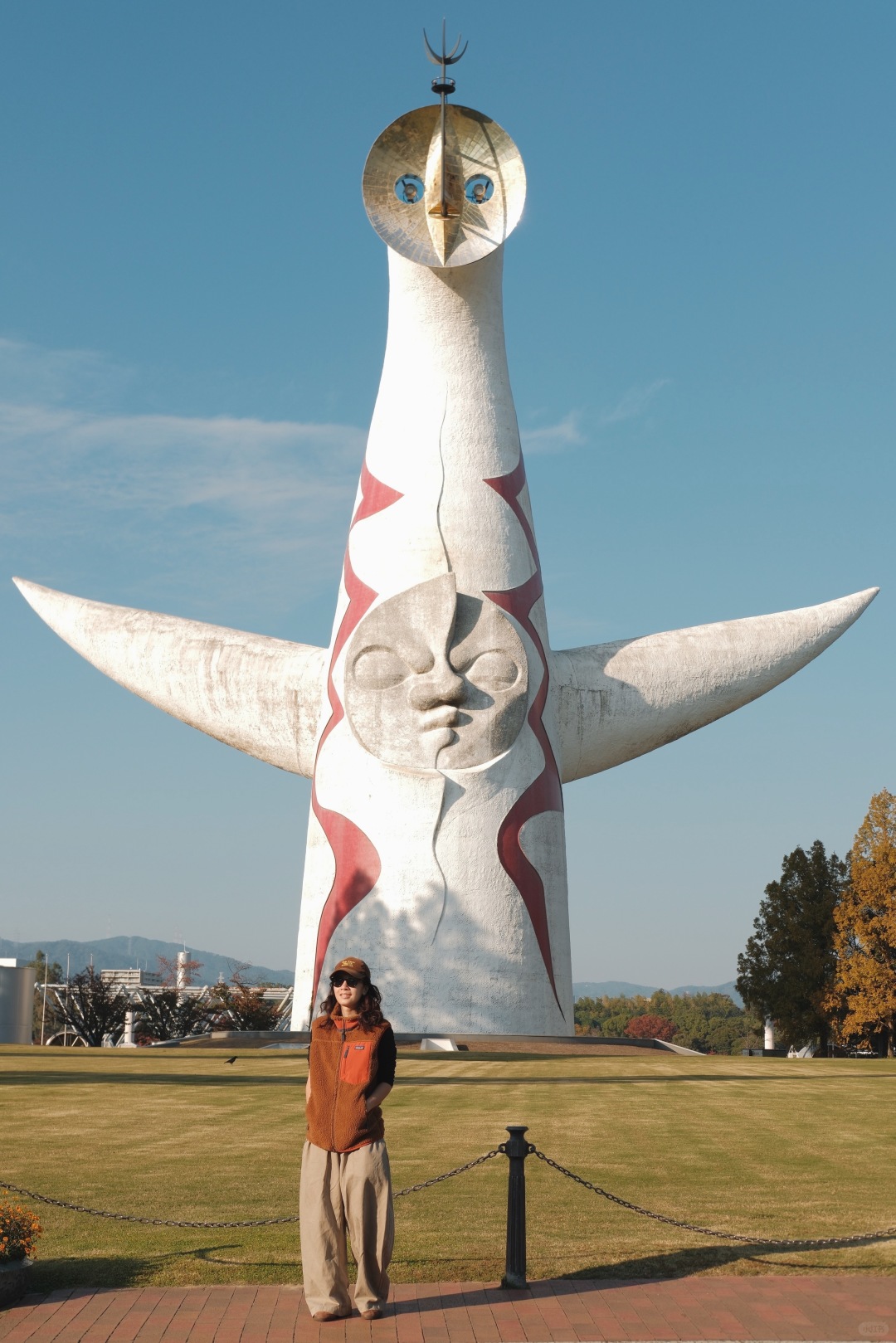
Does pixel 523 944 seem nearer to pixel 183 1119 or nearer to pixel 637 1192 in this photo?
pixel 183 1119

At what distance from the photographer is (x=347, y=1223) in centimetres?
691

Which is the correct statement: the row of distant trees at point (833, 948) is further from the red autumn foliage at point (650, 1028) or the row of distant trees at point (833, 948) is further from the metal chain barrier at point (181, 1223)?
the red autumn foliage at point (650, 1028)

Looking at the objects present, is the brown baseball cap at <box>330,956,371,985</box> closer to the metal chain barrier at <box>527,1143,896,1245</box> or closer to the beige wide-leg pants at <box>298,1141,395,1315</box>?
the beige wide-leg pants at <box>298,1141,395,1315</box>

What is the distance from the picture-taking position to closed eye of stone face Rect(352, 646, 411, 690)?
24.5m

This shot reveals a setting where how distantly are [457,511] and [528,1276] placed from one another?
18849mm

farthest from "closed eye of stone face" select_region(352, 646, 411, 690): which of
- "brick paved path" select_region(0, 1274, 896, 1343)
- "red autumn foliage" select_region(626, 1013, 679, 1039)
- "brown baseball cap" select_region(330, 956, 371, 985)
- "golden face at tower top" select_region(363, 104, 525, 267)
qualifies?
"red autumn foliage" select_region(626, 1013, 679, 1039)

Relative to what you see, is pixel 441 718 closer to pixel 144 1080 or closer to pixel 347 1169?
pixel 144 1080

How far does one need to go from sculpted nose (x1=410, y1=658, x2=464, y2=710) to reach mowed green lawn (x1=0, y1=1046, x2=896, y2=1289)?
291 inches

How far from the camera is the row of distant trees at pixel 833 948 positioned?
107 ft

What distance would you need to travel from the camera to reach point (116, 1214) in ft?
26.6

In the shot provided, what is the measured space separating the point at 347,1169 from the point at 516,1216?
1109 mm

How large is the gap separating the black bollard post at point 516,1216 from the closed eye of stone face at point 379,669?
1701cm

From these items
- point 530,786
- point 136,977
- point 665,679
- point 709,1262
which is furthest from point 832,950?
point 136,977

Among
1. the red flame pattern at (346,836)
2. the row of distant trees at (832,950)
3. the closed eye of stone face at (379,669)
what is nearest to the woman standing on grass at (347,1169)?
the red flame pattern at (346,836)
